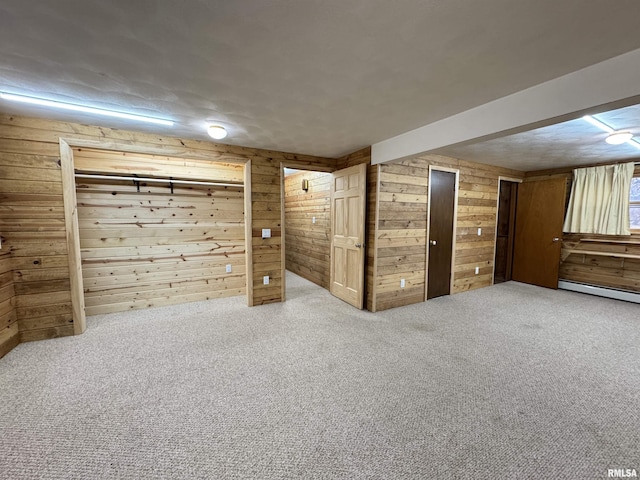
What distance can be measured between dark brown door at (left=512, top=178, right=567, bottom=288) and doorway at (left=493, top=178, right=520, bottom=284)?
8 centimetres

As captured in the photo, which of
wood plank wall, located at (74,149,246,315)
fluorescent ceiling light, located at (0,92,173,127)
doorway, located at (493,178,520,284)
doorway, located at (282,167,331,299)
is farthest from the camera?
doorway, located at (493,178,520,284)

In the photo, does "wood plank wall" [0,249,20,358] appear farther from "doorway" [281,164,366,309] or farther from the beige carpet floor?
"doorway" [281,164,366,309]

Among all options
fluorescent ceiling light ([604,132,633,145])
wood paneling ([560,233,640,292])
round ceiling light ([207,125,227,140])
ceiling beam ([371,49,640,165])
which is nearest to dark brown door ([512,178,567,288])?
wood paneling ([560,233,640,292])

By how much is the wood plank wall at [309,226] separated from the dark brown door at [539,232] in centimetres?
392

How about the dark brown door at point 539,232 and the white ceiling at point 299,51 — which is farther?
the dark brown door at point 539,232

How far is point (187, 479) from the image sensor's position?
4.25 feet

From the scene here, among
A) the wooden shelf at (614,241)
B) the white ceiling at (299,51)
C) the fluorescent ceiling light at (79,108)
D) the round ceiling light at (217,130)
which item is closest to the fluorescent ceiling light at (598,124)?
the white ceiling at (299,51)

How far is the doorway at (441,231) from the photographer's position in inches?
156

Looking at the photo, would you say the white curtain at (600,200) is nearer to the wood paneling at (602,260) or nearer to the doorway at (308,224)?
the wood paneling at (602,260)

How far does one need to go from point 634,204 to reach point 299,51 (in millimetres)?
5819

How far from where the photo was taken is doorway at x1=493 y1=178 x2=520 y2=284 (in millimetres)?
5071

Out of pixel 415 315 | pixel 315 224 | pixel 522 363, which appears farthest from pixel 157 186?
pixel 522 363

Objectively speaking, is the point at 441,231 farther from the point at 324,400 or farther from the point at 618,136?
the point at 324,400

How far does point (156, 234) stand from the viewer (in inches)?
144
